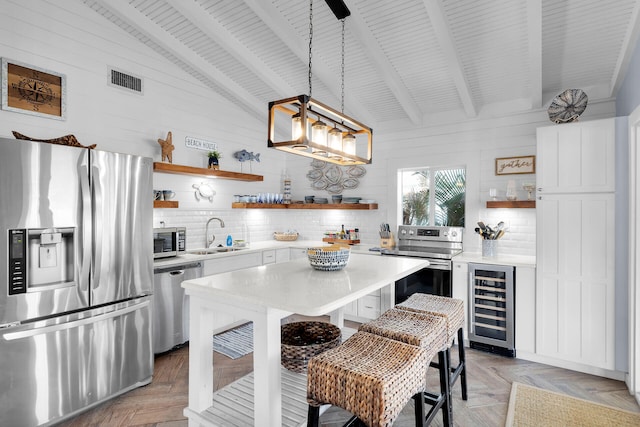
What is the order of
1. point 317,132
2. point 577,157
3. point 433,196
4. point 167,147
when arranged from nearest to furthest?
1. point 317,132
2. point 577,157
3. point 167,147
4. point 433,196

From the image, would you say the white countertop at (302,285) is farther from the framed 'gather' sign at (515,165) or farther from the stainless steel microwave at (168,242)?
the framed 'gather' sign at (515,165)

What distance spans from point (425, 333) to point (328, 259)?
0.78 m

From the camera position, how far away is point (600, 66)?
3342mm

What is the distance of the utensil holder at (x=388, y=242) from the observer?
4652mm

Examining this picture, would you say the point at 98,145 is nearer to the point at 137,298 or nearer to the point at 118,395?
the point at 137,298

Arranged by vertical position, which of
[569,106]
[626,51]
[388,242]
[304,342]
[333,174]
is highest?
[626,51]

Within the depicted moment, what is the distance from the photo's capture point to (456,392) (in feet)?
A: 9.38

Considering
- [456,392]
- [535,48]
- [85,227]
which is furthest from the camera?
[535,48]

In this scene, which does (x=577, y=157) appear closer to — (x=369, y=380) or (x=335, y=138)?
(x=335, y=138)

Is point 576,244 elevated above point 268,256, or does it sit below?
above

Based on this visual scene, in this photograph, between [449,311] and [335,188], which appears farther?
[335,188]

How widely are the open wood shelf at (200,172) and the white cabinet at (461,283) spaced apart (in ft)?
9.75

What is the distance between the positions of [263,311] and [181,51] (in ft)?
11.7

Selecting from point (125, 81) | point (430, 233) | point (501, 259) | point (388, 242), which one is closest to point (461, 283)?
point (501, 259)
